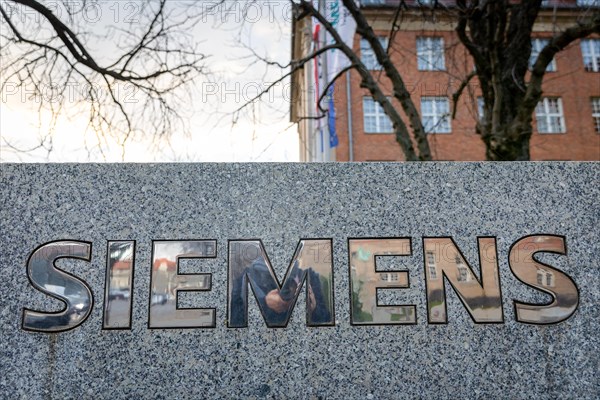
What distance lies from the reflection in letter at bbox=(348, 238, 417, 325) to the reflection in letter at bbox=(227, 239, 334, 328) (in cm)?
14

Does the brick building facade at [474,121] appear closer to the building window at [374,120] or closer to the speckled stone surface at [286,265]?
the building window at [374,120]

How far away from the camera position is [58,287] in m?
3.15

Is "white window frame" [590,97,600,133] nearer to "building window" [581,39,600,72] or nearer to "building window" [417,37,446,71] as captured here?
"building window" [581,39,600,72]

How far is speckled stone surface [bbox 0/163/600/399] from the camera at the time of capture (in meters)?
3.09

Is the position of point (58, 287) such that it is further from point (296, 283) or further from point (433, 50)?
point (433, 50)

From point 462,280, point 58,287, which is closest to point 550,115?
point 462,280

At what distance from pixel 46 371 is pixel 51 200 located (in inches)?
37.1

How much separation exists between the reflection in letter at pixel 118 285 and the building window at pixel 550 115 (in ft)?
89.6

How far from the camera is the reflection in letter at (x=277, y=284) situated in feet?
10.3

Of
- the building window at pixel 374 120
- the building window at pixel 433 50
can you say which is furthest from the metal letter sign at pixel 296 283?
the building window at pixel 374 120

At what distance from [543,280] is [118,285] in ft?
7.89

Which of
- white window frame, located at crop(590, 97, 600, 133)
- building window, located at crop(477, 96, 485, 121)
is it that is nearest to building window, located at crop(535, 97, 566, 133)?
white window frame, located at crop(590, 97, 600, 133)

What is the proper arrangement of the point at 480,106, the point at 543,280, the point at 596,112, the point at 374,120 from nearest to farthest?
1. the point at 543,280
2. the point at 480,106
3. the point at 374,120
4. the point at 596,112

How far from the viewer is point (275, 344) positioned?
313 centimetres
